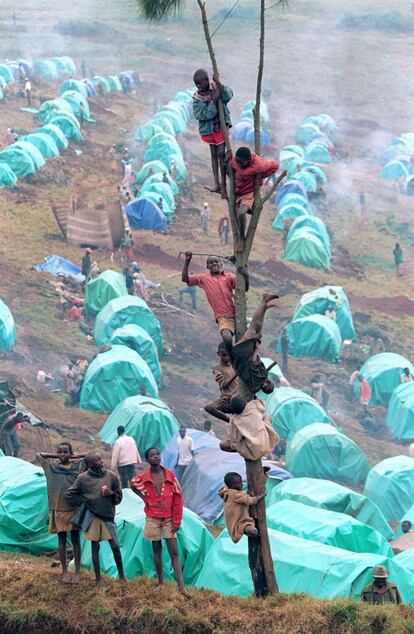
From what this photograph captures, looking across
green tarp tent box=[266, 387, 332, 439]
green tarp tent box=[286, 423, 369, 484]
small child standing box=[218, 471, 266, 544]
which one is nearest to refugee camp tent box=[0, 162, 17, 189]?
green tarp tent box=[266, 387, 332, 439]

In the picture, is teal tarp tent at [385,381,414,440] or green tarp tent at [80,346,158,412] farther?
teal tarp tent at [385,381,414,440]

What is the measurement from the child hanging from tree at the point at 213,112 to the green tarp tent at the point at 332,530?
5.57 m

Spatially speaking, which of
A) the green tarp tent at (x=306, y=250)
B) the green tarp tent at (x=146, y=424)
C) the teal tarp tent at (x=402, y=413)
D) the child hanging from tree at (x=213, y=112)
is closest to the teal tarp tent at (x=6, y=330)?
the green tarp tent at (x=146, y=424)

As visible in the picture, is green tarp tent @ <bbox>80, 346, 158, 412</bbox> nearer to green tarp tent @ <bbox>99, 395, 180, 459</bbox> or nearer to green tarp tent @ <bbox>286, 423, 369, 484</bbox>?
green tarp tent @ <bbox>99, 395, 180, 459</bbox>

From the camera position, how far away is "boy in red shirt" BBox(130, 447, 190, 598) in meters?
10.2

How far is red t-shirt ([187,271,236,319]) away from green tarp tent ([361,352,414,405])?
19.2m

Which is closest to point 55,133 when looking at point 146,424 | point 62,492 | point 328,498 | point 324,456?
point 146,424

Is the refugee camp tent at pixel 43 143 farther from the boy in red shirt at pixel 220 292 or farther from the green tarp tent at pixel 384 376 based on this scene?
the boy in red shirt at pixel 220 292

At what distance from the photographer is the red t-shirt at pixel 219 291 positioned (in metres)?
10.6

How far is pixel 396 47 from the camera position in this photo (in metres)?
66.6

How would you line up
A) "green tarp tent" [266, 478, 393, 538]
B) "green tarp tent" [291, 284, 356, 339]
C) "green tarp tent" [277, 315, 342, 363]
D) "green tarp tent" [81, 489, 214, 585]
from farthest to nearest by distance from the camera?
"green tarp tent" [291, 284, 356, 339] < "green tarp tent" [277, 315, 342, 363] < "green tarp tent" [266, 478, 393, 538] < "green tarp tent" [81, 489, 214, 585]

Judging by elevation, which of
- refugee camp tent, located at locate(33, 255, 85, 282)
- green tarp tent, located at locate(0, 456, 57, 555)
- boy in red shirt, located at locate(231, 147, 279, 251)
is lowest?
refugee camp tent, located at locate(33, 255, 85, 282)

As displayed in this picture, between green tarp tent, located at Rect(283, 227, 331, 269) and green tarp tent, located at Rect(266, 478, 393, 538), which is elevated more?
green tarp tent, located at Rect(266, 478, 393, 538)

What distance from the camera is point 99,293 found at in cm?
3133
